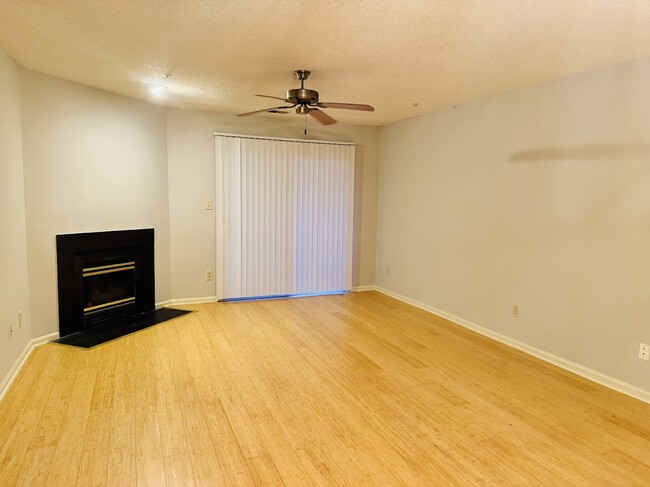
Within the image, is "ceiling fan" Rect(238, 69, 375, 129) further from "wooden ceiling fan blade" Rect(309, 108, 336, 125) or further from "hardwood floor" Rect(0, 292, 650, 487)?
"hardwood floor" Rect(0, 292, 650, 487)

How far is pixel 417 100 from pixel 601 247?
2.22 m

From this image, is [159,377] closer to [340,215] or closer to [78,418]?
[78,418]

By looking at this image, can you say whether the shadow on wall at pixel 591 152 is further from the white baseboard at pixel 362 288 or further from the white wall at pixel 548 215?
the white baseboard at pixel 362 288

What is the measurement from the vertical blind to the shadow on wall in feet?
8.18

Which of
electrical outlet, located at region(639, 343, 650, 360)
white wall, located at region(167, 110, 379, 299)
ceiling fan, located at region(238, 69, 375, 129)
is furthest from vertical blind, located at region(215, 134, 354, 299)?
electrical outlet, located at region(639, 343, 650, 360)

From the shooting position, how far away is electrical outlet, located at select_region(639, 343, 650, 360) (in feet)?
9.44

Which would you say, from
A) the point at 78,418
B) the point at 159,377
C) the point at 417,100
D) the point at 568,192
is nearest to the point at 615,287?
the point at 568,192

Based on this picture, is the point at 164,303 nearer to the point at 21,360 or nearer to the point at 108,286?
the point at 108,286

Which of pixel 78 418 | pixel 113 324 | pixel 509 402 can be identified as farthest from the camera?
pixel 113 324

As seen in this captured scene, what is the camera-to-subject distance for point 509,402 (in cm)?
284

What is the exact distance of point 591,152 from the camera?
10.5ft

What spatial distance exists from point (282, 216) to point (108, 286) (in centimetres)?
218

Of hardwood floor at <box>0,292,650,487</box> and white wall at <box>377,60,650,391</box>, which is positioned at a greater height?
white wall at <box>377,60,650,391</box>

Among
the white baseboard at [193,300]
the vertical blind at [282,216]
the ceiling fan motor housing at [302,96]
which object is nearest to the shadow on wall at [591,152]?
the ceiling fan motor housing at [302,96]
